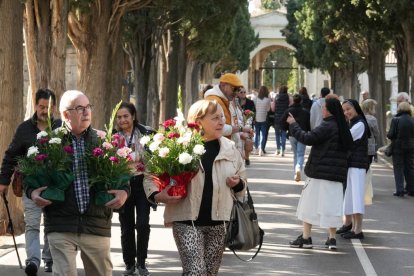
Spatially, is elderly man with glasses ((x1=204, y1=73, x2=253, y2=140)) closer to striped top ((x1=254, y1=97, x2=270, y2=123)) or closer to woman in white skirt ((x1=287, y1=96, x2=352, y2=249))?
woman in white skirt ((x1=287, y1=96, x2=352, y2=249))

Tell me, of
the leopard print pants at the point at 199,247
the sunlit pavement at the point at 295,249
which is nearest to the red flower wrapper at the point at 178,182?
the leopard print pants at the point at 199,247

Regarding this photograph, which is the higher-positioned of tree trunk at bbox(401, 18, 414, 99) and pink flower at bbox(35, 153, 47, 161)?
tree trunk at bbox(401, 18, 414, 99)

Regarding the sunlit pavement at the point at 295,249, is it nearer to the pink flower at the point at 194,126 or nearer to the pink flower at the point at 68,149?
the pink flower at the point at 194,126

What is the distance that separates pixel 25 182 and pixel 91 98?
15539 millimetres

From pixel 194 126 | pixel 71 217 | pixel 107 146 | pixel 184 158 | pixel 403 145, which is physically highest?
pixel 194 126

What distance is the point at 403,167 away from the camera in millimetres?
19406

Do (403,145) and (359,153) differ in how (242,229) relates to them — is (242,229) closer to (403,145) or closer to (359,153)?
(359,153)

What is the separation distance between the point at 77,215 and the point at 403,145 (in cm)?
1337

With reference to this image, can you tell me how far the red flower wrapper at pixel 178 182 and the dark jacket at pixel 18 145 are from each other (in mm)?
1720

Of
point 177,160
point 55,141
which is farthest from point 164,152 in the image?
point 55,141

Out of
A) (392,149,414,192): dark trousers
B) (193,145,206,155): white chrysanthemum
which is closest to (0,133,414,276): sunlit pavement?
(392,149,414,192): dark trousers

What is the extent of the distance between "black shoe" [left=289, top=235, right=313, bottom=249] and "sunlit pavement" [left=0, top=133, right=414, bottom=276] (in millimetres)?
103

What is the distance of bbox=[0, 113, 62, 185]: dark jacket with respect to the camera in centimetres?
867

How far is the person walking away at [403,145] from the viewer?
19.2m
